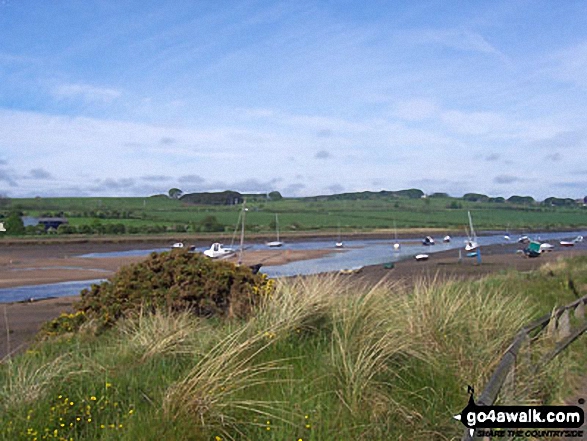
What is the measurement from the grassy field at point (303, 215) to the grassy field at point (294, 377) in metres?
90.4

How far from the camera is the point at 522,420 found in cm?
499

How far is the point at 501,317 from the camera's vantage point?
8305 millimetres

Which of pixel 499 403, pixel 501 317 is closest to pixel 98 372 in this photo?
pixel 499 403

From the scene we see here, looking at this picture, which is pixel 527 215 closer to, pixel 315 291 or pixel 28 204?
pixel 28 204

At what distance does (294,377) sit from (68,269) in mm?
43859

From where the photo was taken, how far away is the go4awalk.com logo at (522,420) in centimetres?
437

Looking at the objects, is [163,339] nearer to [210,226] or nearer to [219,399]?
[219,399]

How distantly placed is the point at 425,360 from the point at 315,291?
2332 mm

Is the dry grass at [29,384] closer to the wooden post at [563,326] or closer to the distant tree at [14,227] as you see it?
the wooden post at [563,326]

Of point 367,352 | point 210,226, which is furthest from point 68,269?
point 210,226

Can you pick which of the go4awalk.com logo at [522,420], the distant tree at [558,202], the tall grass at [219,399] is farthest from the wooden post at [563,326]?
the distant tree at [558,202]

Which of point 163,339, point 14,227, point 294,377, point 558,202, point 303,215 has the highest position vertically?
point 558,202

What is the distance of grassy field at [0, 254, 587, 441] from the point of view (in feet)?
16.3

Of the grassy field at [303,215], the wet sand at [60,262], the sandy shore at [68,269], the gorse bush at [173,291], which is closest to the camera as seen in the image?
the gorse bush at [173,291]
